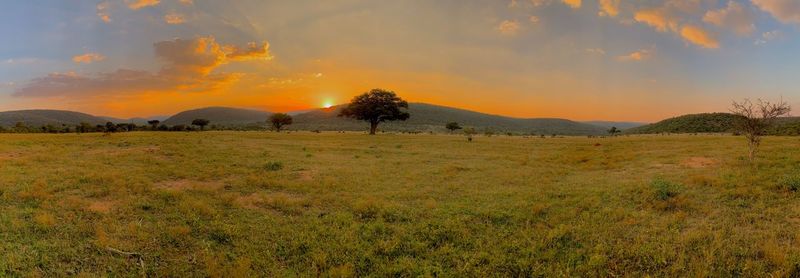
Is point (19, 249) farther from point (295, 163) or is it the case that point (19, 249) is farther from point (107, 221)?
point (295, 163)

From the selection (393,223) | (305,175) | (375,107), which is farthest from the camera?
(375,107)

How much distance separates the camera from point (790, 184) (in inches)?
591

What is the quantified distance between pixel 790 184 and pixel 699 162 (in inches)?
409

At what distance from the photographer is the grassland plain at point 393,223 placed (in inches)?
358

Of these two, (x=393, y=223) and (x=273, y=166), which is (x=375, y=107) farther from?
(x=393, y=223)

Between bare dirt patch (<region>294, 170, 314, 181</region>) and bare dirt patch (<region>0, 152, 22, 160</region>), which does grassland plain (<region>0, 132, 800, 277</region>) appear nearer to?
bare dirt patch (<region>294, 170, 314, 181</region>)

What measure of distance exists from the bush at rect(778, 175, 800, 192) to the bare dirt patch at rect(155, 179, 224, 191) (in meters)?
24.1

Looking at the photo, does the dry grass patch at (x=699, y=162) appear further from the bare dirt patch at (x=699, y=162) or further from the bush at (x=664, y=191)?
the bush at (x=664, y=191)

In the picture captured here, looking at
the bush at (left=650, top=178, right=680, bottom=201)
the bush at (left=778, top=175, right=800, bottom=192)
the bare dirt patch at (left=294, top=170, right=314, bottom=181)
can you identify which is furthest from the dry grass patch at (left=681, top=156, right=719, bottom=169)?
the bare dirt patch at (left=294, top=170, right=314, bottom=181)

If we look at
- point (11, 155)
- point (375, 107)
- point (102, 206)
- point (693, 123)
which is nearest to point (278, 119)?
point (375, 107)

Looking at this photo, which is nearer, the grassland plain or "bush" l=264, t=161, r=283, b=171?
the grassland plain

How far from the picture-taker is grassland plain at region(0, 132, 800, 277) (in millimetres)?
9102

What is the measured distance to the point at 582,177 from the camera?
21750 millimetres

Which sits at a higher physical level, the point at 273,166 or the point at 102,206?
the point at 273,166
